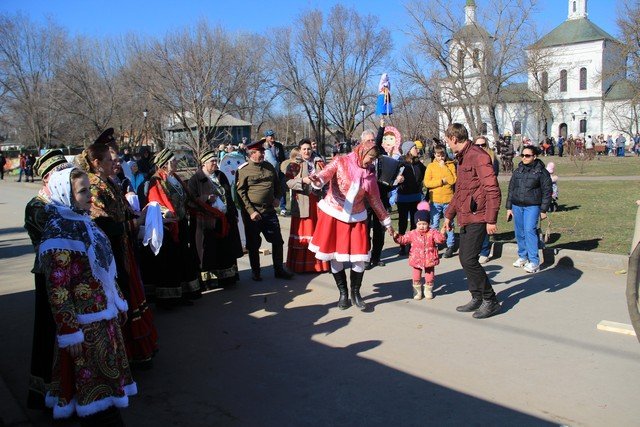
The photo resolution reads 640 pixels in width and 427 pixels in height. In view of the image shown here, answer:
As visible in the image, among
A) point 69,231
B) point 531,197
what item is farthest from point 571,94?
point 69,231

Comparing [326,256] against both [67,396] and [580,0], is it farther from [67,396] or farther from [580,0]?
[580,0]

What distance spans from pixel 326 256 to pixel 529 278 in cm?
310

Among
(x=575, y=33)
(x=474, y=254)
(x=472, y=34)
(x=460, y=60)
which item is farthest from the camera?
(x=575, y=33)

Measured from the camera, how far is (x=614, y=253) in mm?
8070

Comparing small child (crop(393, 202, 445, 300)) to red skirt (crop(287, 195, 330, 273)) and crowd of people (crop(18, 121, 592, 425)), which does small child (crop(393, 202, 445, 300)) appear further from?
red skirt (crop(287, 195, 330, 273))

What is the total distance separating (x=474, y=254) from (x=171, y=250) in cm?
331

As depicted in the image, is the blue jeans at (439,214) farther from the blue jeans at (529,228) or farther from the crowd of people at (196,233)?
the blue jeans at (529,228)

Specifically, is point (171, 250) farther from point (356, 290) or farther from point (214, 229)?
point (356, 290)

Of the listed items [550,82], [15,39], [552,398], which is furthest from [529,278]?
[550,82]

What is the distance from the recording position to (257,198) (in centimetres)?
749

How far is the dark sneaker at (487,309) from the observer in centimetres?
578

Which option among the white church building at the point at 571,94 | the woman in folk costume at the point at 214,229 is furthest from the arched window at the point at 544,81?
the woman in folk costume at the point at 214,229

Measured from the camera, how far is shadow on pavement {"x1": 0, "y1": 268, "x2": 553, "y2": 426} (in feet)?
12.5

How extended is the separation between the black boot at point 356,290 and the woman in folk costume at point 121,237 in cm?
A: 234
